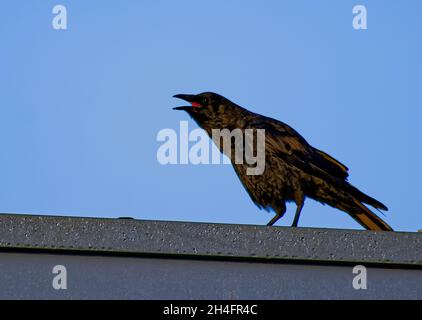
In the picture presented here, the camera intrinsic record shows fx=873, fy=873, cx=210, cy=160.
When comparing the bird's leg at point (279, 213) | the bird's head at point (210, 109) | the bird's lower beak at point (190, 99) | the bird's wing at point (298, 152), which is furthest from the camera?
the bird's lower beak at point (190, 99)

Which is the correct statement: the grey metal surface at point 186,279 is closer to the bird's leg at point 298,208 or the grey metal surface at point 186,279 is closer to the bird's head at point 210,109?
the bird's leg at point 298,208

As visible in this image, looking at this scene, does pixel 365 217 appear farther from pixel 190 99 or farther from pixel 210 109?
pixel 190 99

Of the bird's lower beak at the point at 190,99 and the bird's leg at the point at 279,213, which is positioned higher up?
the bird's lower beak at the point at 190,99

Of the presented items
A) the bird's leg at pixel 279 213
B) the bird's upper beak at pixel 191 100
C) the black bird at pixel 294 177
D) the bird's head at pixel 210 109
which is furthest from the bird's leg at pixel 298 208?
the bird's upper beak at pixel 191 100

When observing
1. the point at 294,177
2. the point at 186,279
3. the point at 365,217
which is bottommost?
the point at 186,279

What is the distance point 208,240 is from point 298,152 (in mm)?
3634

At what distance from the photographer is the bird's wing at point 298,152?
782cm

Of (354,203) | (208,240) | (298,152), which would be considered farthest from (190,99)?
(208,240)

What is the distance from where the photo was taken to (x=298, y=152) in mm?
8125

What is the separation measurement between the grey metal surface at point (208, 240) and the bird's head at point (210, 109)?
4.08 m
